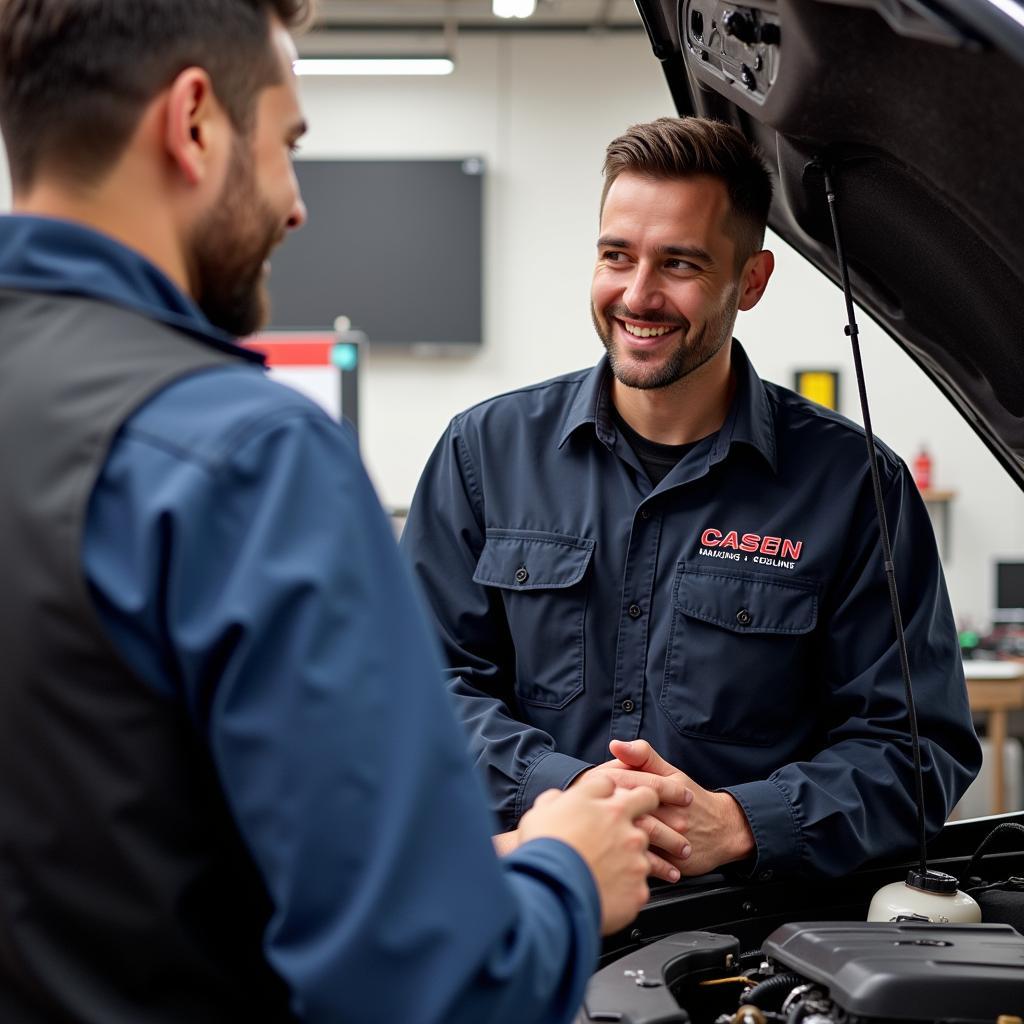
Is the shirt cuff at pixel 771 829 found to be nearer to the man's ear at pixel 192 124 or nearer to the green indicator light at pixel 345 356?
the man's ear at pixel 192 124

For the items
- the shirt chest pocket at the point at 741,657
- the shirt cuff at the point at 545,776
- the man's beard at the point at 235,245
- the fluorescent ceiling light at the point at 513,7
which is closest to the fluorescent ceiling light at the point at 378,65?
the fluorescent ceiling light at the point at 513,7

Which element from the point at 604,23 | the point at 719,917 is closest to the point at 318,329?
the point at 604,23

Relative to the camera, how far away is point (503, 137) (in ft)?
20.7

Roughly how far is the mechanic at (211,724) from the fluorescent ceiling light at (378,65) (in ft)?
17.9

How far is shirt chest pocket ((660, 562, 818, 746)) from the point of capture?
4.92ft

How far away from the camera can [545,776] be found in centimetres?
139

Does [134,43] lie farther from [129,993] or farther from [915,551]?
[915,551]

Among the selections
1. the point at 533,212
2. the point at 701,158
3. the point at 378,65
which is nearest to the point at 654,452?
the point at 701,158

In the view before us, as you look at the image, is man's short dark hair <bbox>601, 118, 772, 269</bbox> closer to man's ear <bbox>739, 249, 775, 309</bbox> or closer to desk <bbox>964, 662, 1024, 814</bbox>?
man's ear <bbox>739, 249, 775, 309</bbox>

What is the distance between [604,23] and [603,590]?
5332 millimetres

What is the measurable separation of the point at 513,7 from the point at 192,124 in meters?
5.17

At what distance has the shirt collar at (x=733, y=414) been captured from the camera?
1.59 m

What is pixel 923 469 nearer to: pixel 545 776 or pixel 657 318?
pixel 657 318

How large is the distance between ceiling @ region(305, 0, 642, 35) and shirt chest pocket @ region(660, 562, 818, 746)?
521 cm
